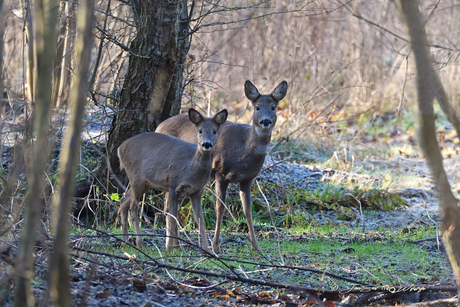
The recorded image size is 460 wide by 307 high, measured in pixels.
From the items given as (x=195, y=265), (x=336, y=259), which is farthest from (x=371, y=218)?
(x=195, y=265)

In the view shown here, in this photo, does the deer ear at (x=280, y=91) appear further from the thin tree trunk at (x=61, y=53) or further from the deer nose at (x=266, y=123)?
the thin tree trunk at (x=61, y=53)

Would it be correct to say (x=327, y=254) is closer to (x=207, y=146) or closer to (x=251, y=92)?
(x=207, y=146)

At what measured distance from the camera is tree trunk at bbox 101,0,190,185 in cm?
693

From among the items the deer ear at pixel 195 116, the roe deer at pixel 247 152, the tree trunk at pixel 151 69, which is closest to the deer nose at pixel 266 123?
the roe deer at pixel 247 152

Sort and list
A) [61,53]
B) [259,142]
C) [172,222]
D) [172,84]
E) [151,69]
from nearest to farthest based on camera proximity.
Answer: [172,222]
[259,142]
[151,69]
[172,84]
[61,53]

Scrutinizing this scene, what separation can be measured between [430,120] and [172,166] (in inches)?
130

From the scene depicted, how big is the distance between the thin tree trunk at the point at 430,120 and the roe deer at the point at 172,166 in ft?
8.94

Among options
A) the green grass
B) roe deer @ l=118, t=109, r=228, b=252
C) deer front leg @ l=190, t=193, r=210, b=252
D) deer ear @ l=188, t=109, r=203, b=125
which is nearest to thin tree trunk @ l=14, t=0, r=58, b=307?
the green grass

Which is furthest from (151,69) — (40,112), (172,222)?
(40,112)

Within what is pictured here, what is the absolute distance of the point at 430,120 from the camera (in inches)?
136

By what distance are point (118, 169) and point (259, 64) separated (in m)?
7.55

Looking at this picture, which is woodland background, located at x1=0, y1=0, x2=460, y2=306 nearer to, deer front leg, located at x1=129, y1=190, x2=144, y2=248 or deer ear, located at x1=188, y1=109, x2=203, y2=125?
deer front leg, located at x1=129, y1=190, x2=144, y2=248

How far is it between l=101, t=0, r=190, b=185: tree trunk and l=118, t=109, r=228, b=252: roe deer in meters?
0.80

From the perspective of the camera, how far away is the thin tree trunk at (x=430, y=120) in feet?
11.1
